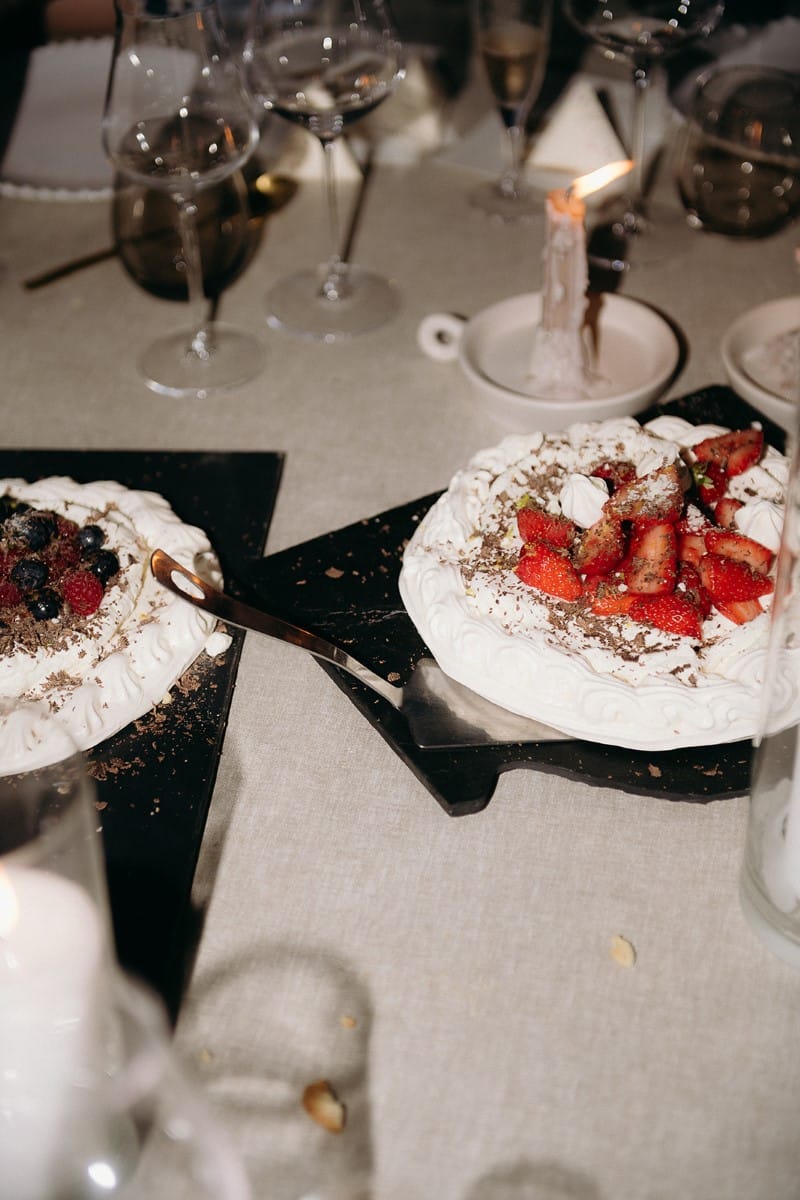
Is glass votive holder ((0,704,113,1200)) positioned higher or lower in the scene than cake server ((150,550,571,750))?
higher

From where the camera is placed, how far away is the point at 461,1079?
0.79m

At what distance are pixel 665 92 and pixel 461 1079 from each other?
184cm

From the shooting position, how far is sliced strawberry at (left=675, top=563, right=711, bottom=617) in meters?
1.02

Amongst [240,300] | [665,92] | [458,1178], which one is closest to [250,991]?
[458,1178]

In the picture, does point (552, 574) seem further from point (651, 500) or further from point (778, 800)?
point (778, 800)

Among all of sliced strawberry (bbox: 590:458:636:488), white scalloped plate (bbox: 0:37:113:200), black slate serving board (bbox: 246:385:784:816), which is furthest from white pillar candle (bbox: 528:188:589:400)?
white scalloped plate (bbox: 0:37:113:200)

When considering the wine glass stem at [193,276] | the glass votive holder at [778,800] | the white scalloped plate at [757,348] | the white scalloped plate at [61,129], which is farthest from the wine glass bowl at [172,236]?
the glass votive holder at [778,800]

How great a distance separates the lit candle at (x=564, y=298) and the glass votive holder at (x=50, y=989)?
2.99ft

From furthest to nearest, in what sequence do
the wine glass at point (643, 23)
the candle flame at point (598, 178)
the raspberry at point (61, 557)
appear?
the wine glass at point (643, 23) < the candle flame at point (598, 178) < the raspberry at point (61, 557)

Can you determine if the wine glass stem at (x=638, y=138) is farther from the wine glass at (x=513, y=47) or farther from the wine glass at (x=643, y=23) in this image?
the wine glass at (x=513, y=47)

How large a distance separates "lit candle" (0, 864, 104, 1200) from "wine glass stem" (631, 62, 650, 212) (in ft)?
4.94

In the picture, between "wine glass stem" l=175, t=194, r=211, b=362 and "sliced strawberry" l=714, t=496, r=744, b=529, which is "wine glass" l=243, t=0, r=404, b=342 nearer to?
"wine glass stem" l=175, t=194, r=211, b=362

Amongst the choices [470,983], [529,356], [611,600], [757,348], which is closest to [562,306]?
[529,356]

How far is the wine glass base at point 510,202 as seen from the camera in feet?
6.05
